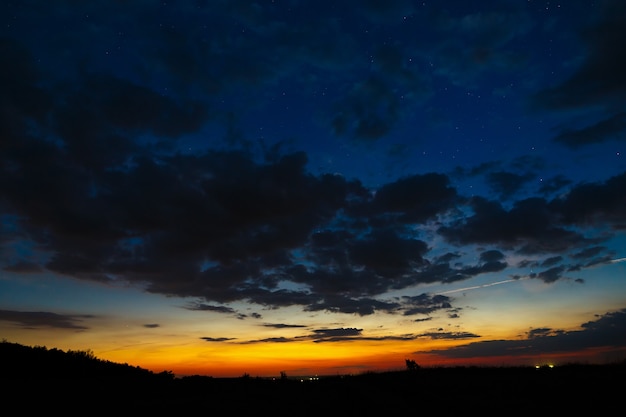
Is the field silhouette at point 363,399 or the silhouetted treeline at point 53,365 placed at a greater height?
the silhouetted treeline at point 53,365

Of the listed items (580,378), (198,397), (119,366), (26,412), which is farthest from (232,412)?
(119,366)

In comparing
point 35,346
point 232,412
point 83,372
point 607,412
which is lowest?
point 607,412

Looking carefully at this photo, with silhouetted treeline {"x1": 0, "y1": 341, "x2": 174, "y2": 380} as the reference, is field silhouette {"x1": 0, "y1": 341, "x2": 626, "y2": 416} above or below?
below

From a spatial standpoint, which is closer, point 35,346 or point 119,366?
point 35,346

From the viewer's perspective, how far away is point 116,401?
1873 centimetres

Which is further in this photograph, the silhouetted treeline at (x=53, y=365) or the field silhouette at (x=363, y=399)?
the silhouetted treeline at (x=53, y=365)

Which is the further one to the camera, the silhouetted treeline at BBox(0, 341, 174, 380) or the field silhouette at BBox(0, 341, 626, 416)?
the silhouetted treeline at BBox(0, 341, 174, 380)

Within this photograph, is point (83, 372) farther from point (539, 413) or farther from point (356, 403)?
point (539, 413)

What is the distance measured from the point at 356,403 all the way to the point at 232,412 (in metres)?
5.89

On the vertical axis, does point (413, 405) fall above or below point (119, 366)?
below

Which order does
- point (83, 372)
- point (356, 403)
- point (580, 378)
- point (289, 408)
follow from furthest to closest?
point (83, 372) → point (580, 378) → point (356, 403) → point (289, 408)

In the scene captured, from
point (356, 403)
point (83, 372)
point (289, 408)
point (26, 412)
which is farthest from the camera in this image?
point (83, 372)

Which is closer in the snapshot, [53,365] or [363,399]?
[363,399]

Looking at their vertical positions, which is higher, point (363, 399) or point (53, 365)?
point (53, 365)
